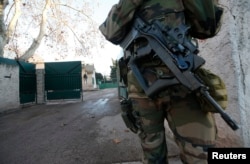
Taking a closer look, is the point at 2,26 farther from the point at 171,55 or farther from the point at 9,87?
the point at 171,55

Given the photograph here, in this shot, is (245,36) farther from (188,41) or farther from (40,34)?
(40,34)

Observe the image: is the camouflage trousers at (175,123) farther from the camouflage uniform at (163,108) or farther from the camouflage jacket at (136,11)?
the camouflage jacket at (136,11)

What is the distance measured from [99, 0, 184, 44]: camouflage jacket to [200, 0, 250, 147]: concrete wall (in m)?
0.97

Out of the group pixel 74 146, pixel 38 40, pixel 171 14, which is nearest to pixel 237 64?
pixel 171 14

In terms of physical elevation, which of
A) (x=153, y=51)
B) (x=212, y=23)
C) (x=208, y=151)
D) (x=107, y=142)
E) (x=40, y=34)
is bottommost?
(x=107, y=142)

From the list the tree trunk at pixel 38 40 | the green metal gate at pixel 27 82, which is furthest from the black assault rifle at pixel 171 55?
the tree trunk at pixel 38 40

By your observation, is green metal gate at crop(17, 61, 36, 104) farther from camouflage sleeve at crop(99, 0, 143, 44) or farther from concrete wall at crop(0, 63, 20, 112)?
camouflage sleeve at crop(99, 0, 143, 44)

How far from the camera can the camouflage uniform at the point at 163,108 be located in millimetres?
1346

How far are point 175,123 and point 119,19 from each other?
2.34 ft

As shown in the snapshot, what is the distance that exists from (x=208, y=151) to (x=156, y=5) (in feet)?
2.89

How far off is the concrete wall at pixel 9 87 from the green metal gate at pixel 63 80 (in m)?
2.06

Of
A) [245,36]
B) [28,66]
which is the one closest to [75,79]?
[28,66]

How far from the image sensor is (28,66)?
11.7m

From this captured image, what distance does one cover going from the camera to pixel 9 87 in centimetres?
964
